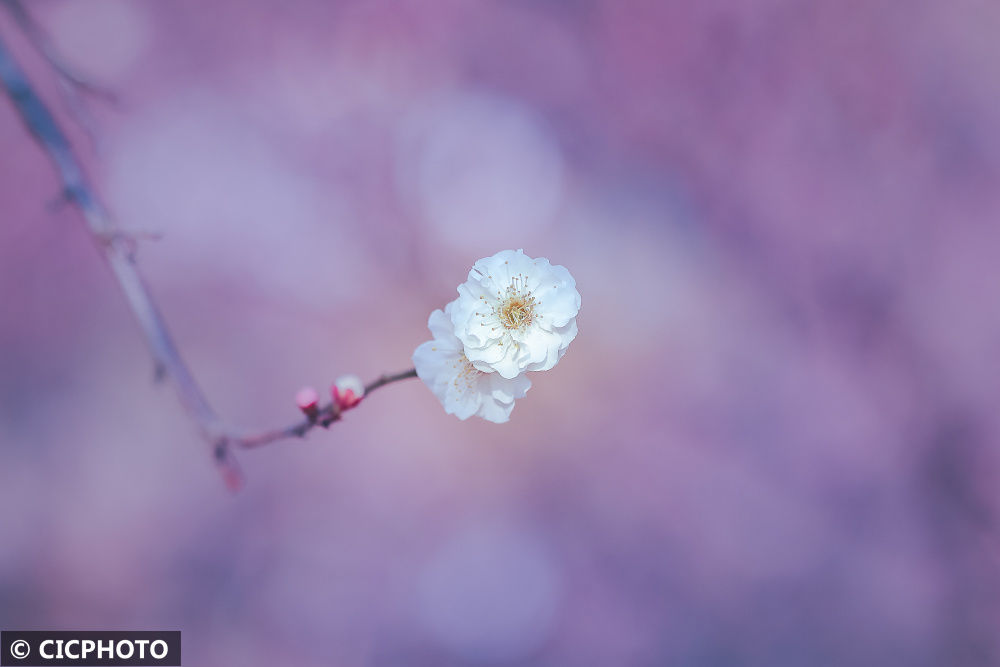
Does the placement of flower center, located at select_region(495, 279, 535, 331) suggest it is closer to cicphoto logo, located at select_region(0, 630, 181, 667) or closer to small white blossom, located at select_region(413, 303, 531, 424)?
small white blossom, located at select_region(413, 303, 531, 424)

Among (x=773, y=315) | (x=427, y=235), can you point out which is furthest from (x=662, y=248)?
(x=427, y=235)

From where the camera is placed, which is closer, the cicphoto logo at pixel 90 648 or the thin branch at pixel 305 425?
the thin branch at pixel 305 425

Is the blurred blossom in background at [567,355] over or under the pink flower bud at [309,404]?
over

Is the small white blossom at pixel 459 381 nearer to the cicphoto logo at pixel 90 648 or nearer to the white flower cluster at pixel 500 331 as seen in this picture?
the white flower cluster at pixel 500 331

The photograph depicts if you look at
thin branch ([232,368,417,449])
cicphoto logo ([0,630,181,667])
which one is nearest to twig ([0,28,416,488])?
thin branch ([232,368,417,449])

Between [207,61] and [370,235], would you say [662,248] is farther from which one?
[207,61]

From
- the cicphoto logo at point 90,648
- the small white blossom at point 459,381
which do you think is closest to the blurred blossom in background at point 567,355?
the cicphoto logo at point 90,648

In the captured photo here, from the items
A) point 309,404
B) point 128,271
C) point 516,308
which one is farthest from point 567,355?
point 128,271

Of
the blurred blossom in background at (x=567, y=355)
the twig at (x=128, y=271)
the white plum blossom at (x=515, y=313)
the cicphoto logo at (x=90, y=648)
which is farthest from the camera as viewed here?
the blurred blossom in background at (x=567, y=355)
